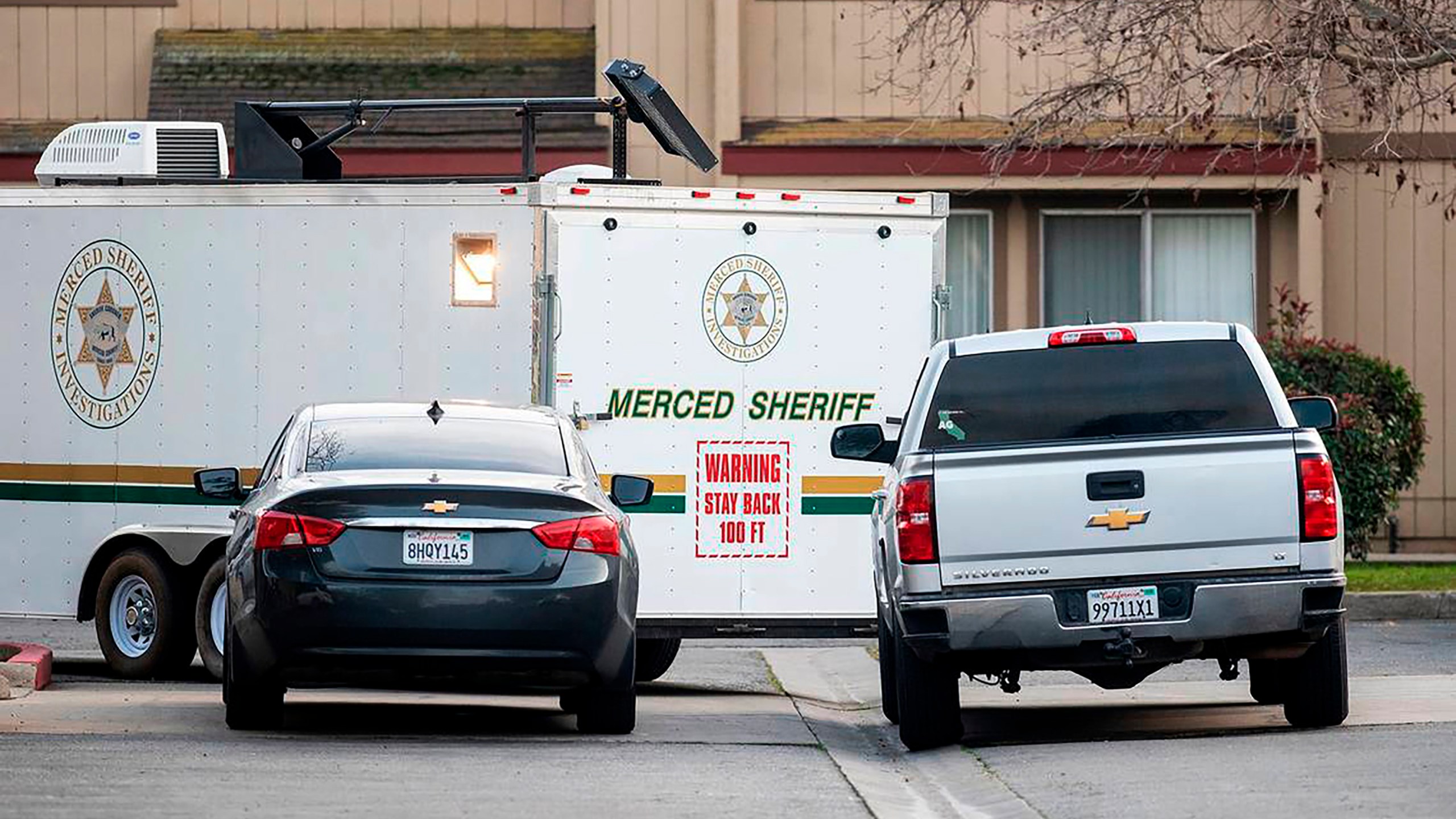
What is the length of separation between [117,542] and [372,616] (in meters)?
4.66

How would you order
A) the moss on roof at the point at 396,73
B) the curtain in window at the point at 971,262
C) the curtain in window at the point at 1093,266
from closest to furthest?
the moss on roof at the point at 396,73, the curtain in window at the point at 971,262, the curtain in window at the point at 1093,266

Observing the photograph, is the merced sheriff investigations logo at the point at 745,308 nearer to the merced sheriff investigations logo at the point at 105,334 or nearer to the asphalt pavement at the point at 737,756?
the asphalt pavement at the point at 737,756

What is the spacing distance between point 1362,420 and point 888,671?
1020 cm

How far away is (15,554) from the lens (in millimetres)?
15375

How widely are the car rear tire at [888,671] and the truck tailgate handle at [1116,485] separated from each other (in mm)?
1701

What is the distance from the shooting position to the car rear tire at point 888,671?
494 inches

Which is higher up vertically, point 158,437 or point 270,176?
point 270,176

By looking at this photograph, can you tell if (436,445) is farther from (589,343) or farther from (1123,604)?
(1123,604)

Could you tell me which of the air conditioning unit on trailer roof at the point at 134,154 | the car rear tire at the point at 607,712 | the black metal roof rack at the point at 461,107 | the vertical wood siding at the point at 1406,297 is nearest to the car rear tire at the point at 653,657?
the black metal roof rack at the point at 461,107

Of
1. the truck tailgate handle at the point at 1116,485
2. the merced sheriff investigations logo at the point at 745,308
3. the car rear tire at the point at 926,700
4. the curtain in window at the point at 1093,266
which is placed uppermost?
the curtain in window at the point at 1093,266

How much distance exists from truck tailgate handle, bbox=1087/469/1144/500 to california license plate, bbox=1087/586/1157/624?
1.27ft

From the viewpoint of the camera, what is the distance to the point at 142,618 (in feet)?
49.6

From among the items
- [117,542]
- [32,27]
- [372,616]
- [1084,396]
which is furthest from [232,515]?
[32,27]

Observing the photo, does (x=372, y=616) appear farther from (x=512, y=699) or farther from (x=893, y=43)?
(x=893, y=43)
